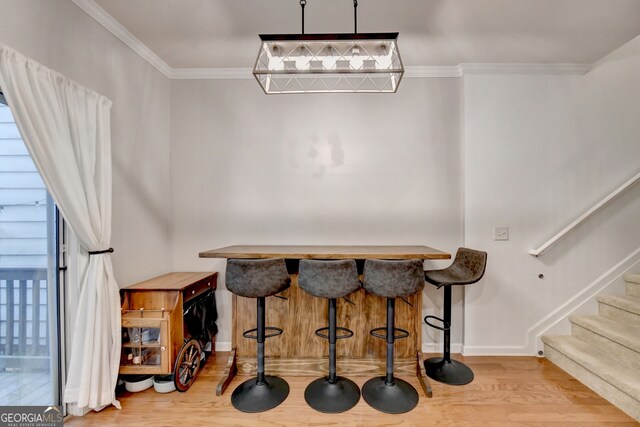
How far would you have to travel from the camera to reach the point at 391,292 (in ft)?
6.35

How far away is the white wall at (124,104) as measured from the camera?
5.37ft

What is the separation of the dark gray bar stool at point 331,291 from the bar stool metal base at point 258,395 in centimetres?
19

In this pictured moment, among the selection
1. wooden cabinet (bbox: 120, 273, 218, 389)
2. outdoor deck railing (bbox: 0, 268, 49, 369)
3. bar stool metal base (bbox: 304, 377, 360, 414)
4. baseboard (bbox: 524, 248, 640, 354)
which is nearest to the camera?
outdoor deck railing (bbox: 0, 268, 49, 369)

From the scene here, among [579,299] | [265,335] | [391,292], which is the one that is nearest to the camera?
[391,292]

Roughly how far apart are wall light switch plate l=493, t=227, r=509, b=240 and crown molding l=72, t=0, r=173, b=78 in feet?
11.5

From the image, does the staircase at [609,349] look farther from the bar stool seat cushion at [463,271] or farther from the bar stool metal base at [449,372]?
the bar stool seat cushion at [463,271]

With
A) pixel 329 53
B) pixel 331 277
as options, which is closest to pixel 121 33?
pixel 329 53

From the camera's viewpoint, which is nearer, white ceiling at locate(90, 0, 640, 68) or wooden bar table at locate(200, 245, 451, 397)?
white ceiling at locate(90, 0, 640, 68)

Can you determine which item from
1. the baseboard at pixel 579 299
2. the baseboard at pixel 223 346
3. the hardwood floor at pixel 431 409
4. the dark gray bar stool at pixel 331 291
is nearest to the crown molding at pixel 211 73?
the dark gray bar stool at pixel 331 291

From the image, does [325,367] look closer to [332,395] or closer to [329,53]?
[332,395]

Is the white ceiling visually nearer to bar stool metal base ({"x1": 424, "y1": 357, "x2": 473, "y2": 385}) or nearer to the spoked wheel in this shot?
the spoked wheel

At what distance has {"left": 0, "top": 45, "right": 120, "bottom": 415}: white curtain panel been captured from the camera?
1524mm

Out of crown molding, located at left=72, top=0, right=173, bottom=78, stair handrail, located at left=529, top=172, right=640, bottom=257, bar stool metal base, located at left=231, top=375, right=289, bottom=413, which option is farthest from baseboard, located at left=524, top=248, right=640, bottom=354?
crown molding, located at left=72, top=0, right=173, bottom=78

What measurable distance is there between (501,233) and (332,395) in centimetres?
207
